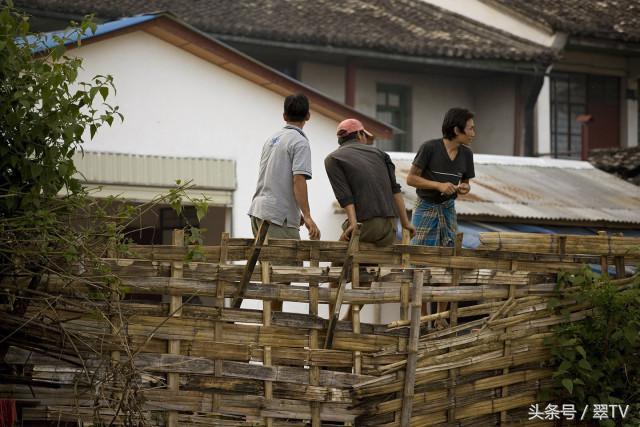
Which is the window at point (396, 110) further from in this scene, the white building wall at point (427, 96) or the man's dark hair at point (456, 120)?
the man's dark hair at point (456, 120)

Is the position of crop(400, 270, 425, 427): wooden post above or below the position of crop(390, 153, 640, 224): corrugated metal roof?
below

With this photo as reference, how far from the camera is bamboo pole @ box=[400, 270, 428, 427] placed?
7266mm

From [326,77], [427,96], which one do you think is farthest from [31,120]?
[427,96]

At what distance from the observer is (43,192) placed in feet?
21.7

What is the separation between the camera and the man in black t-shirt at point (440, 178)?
8828 millimetres

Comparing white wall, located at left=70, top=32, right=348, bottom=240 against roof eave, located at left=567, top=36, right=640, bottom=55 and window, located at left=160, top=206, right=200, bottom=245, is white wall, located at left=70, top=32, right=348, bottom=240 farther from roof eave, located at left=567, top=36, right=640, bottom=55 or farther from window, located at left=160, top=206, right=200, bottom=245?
A: roof eave, located at left=567, top=36, right=640, bottom=55

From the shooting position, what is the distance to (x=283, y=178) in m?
8.14

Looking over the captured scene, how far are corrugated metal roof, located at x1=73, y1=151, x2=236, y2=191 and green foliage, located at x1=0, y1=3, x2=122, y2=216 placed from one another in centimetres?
532

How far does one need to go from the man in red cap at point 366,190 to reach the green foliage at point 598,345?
1134 millimetres

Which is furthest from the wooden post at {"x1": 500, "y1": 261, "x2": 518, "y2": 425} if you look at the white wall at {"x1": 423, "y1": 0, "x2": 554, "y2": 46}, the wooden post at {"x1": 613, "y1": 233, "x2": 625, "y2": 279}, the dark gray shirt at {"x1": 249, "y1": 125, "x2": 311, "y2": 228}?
the white wall at {"x1": 423, "y1": 0, "x2": 554, "y2": 46}

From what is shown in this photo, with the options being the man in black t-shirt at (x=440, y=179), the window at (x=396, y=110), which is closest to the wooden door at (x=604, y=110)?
the window at (x=396, y=110)

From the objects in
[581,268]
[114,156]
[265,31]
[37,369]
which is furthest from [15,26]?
[265,31]

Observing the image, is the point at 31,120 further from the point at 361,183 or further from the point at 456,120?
the point at 456,120

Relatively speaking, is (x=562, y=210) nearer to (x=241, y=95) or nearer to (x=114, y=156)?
(x=241, y=95)
